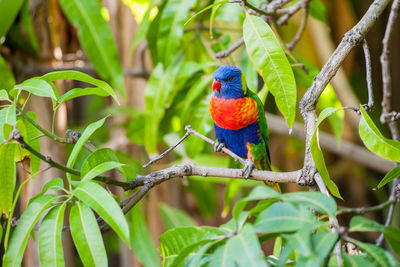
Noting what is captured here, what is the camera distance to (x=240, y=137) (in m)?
1.53

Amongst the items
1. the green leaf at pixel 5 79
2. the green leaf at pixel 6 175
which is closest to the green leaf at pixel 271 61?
the green leaf at pixel 6 175

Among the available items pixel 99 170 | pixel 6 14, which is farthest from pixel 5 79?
pixel 99 170

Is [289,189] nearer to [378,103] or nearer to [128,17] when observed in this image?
[378,103]

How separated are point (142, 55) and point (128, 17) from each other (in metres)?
0.30

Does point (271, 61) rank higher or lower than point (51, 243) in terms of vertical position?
higher

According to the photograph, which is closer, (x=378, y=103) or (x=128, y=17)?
(x=128, y=17)

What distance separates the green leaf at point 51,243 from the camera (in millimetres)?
820

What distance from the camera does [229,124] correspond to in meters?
1.47

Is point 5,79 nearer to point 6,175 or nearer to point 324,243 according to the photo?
point 6,175

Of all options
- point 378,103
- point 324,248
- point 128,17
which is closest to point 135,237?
point 128,17

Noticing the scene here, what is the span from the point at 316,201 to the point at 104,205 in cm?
35

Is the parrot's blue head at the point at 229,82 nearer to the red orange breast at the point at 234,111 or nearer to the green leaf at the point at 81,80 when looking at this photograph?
the red orange breast at the point at 234,111

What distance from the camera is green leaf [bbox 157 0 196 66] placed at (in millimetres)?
1588

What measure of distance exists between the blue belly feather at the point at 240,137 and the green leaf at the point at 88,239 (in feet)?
2.56
